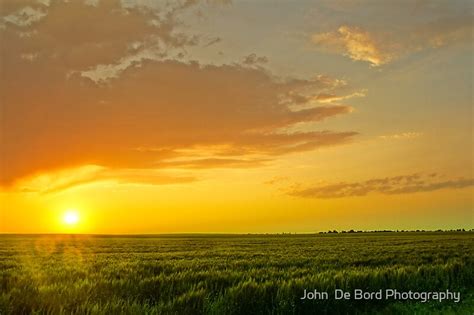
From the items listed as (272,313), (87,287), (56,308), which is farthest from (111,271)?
(272,313)

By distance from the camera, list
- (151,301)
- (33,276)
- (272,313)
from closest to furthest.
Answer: (272,313) → (151,301) → (33,276)

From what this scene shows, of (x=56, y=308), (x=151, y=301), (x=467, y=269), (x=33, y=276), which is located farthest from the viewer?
(x=467, y=269)

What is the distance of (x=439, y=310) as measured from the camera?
12.1 metres

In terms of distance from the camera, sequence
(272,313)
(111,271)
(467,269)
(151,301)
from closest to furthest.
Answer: (272,313) → (151,301) → (111,271) → (467,269)

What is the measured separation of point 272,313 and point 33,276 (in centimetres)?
783

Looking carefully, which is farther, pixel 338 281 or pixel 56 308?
pixel 338 281

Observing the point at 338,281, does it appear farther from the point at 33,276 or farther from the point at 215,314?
the point at 33,276

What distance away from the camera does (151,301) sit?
11.6m

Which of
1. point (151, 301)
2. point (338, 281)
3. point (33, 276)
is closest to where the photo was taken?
point (151, 301)

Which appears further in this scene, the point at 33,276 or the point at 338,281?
the point at 33,276

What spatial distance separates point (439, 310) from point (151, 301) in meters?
7.22

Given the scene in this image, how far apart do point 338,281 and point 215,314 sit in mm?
4545

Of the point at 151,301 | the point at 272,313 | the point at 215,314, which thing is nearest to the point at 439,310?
the point at 272,313

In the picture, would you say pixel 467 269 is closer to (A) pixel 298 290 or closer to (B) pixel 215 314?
(A) pixel 298 290
